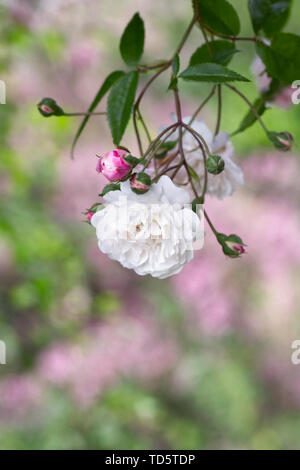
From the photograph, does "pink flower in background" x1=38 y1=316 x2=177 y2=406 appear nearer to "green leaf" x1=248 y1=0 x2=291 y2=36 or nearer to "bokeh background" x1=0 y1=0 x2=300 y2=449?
"bokeh background" x1=0 y1=0 x2=300 y2=449

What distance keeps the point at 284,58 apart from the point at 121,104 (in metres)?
0.10

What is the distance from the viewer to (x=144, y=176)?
0.27m

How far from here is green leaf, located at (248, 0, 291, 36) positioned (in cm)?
37

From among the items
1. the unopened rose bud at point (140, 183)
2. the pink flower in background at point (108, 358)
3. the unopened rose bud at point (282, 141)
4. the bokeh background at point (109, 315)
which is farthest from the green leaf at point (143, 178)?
the pink flower in background at point (108, 358)

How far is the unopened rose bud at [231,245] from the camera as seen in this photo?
315mm

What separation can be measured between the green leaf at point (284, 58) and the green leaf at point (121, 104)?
82 mm

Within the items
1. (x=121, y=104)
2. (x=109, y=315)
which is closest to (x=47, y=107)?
(x=121, y=104)

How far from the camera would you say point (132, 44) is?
36cm

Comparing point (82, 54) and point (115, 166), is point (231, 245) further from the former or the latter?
point (82, 54)

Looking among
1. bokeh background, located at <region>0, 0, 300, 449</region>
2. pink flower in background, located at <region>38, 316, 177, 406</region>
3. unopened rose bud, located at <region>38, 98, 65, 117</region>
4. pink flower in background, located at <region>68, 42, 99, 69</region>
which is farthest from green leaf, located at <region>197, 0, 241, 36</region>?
pink flower in background, located at <region>68, 42, 99, 69</region>

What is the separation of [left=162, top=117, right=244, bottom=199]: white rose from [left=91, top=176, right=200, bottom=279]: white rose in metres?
0.06

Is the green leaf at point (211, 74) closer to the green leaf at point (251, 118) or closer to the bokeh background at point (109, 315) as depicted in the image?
the green leaf at point (251, 118)
